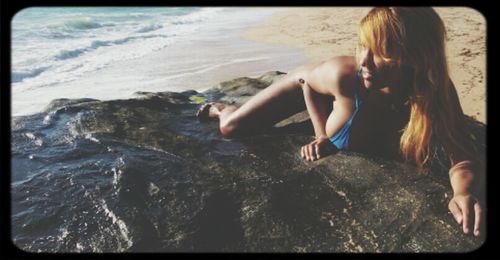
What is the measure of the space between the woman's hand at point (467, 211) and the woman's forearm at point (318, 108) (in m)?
0.97

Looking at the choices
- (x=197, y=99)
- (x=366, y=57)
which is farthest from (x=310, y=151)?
(x=197, y=99)

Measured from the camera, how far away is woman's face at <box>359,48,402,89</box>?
2598 millimetres

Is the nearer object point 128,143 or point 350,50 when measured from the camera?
Answer: point 128,143

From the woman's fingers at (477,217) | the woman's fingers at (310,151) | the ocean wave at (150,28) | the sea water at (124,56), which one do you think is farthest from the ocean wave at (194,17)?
the woman's fingers at (477,217)

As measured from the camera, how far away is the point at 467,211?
7.81ft

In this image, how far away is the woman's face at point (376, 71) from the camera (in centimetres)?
260

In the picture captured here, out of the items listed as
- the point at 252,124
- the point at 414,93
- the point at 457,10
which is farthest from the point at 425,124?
the point at 457,10

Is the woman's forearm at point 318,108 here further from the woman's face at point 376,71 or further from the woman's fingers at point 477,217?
the woman's fingers at point 477,217

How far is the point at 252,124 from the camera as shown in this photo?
3471mm

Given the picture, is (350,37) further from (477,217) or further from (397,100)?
(477,217)

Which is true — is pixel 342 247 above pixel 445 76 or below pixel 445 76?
below
